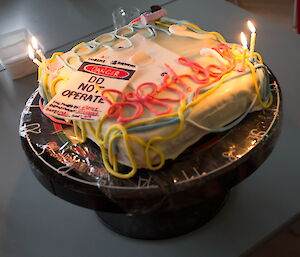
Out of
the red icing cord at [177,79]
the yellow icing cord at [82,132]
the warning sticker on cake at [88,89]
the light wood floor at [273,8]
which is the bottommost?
the light wood floor at [273,8]

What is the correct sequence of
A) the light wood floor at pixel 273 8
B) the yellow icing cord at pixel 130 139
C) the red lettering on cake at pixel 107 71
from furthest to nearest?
the light wood floor at pixel 273 8 < the red lettering on cake at pixel 107 71 < the yellow icing cord at pixel 130 139

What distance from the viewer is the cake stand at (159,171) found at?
0.75 metres

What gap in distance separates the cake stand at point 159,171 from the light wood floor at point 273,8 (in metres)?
1.92

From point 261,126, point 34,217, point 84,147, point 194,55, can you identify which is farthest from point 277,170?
point 34,217

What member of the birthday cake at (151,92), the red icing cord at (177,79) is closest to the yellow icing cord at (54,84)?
the birthday cake at (151,92)

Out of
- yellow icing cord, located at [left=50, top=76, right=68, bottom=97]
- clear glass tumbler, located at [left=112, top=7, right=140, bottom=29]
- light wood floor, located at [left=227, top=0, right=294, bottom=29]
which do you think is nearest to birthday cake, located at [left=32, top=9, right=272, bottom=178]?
yellow icing cord, located at [left=50, top=76, right=68, bottom=97]

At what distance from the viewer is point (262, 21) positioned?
1523 mm

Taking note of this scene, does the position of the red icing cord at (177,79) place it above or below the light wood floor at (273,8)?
above

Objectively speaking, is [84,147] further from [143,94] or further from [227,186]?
[227,186]

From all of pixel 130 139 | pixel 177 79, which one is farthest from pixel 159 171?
pixel 177 79

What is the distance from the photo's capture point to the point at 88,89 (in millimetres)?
848

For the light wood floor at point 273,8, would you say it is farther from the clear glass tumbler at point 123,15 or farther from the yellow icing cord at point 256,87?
the yellow icing cord at point 256,87

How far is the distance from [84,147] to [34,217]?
279 mm

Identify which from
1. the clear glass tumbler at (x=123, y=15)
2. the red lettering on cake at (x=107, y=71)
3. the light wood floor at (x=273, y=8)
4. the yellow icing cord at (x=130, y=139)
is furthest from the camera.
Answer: the light wood floor at (x=273, y=8)
